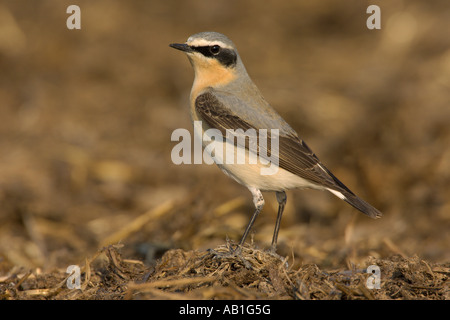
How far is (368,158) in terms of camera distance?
10.7 meters

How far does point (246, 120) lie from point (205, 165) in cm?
477

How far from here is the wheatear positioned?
6.89m

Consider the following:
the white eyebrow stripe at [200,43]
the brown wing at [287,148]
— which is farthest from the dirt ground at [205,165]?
the white eyebrow stripe at [200,43]

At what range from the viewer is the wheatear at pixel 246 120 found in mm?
6895

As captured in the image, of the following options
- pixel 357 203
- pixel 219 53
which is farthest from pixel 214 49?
pixel 357 203

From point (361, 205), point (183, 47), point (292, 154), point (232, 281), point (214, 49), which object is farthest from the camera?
point (214, 49)

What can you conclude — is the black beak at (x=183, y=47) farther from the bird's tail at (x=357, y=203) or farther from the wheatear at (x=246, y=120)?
the bird's tail at (x=357, y=203)

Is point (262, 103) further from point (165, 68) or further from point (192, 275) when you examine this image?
point (165, 68)

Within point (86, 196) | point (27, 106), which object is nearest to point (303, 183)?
point (86, 196)

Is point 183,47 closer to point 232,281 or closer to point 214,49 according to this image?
point 214,49

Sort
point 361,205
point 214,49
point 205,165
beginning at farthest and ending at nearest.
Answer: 1. point 205,165
2. point 214,49
3. point 361,205

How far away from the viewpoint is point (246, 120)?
7.12 meters

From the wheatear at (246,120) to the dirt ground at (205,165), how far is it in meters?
0.91

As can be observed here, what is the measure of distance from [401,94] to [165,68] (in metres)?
5.72
